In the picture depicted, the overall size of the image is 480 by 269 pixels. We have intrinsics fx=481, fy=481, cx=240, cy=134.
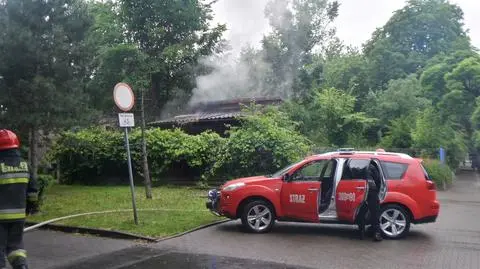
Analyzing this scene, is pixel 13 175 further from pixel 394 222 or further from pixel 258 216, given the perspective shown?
pixel 394 222

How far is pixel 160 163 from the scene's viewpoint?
18.4 m

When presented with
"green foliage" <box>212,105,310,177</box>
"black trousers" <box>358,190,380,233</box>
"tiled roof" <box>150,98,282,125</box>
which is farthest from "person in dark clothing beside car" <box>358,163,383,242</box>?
"tiled roof" <box>150,98,282,125</box>

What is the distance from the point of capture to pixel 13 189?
18.2 feet

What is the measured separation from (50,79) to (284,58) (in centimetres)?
2643

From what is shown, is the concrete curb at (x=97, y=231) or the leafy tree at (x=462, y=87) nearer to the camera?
the concrete curb at (x=97, y=231)

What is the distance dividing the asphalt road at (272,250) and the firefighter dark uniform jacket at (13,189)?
1.61 metres

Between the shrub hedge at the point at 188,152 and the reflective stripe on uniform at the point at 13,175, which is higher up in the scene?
the shrub hedge at the point at 188,152

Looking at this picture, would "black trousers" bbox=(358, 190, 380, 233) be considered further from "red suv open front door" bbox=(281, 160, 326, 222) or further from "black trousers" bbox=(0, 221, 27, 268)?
"black trousers" bbox=(0, 221, 27, 268)

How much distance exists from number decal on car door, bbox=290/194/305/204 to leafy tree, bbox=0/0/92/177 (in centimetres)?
754

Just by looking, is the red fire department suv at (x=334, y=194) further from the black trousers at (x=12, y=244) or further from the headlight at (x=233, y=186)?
the black trousers at (x=12, y=244)

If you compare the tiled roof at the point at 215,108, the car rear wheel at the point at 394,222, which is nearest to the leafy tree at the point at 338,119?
the tiled roof at the point at 215,108

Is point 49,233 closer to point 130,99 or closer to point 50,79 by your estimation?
point 130,99

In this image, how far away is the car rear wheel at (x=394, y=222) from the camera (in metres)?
8.89

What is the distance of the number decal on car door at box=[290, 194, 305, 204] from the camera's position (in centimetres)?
913
